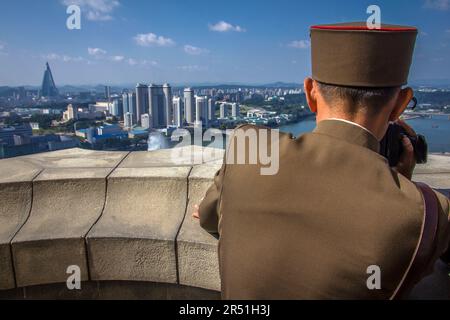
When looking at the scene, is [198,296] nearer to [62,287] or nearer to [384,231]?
[62,287]

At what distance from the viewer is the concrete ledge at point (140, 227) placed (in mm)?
2883

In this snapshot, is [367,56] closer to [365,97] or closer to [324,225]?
[365,97]

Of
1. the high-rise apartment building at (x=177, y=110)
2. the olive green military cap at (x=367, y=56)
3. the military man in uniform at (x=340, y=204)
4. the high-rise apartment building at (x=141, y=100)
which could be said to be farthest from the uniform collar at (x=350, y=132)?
the high-rise apartment building at (x=141, y=100)

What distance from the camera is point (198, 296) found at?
3.01m

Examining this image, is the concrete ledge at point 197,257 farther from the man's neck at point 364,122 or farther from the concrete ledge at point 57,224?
the man's neck at point 364,122

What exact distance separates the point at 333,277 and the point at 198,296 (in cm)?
199

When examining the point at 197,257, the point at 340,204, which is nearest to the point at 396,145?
the point at 340,204

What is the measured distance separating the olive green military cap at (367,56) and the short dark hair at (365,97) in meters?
0.02

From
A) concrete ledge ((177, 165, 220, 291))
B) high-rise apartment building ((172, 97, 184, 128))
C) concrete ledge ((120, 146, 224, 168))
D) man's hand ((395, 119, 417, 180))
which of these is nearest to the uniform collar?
man's hand ((395, 119, 417, 180))

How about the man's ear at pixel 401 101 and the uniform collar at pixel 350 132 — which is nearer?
the uniform collar at pixel 350 132

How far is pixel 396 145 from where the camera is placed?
6.88 feet

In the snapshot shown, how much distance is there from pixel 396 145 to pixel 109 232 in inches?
80.9

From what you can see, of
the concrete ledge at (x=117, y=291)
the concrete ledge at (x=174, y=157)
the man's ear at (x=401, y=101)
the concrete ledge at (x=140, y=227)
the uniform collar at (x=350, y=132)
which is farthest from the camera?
the concrete ledge at (x=174, y=157)

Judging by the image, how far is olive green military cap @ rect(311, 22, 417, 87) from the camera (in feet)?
4.94
